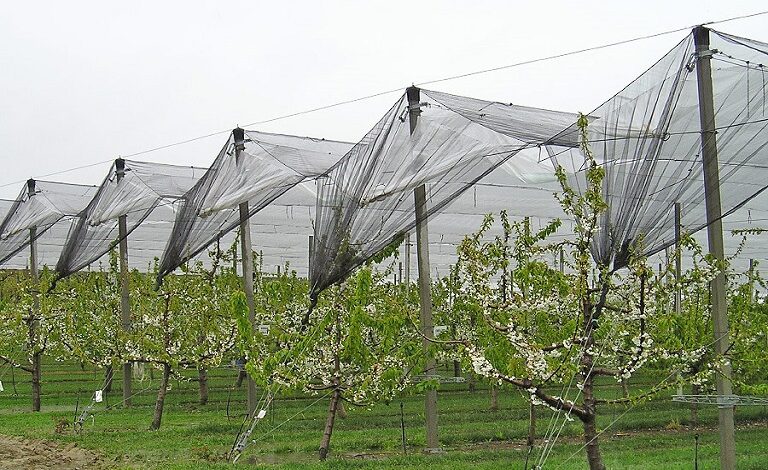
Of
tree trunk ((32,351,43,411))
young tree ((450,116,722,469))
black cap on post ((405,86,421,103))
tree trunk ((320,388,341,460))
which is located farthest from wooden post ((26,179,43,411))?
young tree ((450,116,722,469))

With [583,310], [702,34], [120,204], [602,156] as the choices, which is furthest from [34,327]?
[702,34]

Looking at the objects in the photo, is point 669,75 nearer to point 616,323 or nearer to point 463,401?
point 616,323

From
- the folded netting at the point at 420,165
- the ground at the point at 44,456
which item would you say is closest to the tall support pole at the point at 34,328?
the ground at the point at 44,456

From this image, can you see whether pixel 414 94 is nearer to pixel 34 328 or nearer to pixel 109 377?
pixel 109 377

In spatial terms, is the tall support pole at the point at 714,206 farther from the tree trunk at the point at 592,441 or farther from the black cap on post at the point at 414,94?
the black cap on post at the point at 414,94

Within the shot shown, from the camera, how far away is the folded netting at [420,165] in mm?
10047

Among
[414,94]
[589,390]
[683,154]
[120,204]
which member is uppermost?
[414,94]

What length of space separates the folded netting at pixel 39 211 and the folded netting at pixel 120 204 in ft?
2.07

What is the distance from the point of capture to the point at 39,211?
64.0 ft

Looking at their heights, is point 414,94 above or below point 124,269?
above

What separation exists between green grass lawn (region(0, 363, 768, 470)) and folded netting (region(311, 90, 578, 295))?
2.80 meters

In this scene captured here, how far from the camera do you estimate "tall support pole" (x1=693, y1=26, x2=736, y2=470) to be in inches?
313

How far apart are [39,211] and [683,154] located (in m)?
15.6

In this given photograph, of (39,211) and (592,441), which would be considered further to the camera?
(39,211)
